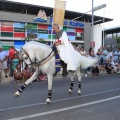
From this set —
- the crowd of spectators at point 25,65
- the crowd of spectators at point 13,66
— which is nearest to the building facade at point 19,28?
the crowd of spectators at point 25,65

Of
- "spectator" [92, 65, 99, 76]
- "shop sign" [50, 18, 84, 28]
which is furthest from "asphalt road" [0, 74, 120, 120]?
"shop sign" [50, 18, 84, 28]

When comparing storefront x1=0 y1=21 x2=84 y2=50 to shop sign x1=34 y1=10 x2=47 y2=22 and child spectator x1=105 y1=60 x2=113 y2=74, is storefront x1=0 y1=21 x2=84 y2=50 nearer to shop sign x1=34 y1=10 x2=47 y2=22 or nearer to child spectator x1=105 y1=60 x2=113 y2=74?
shop sign x1=34 y1=10 x2=47 y2=22

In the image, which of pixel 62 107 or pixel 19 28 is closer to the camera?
pixel 62 107

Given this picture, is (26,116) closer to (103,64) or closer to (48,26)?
(103,64)

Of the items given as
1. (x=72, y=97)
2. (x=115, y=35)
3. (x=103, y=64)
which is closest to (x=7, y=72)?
(x=103, y=64)

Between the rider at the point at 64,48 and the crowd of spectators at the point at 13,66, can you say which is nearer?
the rider at the point at 64,48

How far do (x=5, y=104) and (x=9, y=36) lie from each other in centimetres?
3083

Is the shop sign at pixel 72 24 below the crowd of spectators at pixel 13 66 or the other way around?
the other way around

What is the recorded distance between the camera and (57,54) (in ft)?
28.1

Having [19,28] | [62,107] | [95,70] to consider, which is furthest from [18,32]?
[62,107]

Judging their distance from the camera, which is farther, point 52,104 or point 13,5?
point 13,5

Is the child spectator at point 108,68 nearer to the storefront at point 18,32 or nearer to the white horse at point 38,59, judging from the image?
the white horse at point 38,59

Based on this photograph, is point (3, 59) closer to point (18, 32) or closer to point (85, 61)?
point (85, 61)

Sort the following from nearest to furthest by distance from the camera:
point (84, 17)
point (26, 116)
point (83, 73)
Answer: point (26, 116) → point (83, 73) → point (84, 17)
